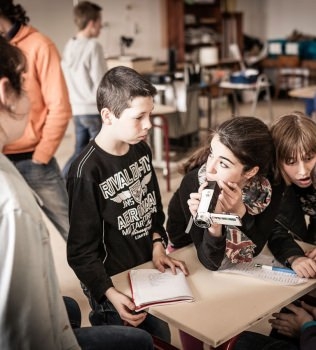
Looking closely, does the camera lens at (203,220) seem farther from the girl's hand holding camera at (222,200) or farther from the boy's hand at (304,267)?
the boy's hand at (304,267)

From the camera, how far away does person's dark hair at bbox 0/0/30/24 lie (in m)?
2.00

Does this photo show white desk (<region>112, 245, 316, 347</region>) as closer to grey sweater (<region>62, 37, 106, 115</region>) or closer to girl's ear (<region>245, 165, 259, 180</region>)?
girl's ear (<region>245, 165, 259, 180</region>)

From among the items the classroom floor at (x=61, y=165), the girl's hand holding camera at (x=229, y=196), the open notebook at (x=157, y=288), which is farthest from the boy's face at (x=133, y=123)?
the classroom floor at (x=61, y=165)

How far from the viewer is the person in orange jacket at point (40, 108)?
2.05 meters

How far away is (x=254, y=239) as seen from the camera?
147 centimetres

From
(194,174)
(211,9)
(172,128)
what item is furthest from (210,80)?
(194,174)

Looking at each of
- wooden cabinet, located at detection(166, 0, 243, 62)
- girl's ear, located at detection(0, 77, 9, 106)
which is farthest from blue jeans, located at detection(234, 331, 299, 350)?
wooden cabinet, located at detection(166, 0, 243, 62)

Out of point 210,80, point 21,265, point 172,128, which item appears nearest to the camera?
point 21,265

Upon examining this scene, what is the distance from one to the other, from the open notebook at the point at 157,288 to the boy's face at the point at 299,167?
51cm

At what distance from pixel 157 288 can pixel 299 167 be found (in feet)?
2.07

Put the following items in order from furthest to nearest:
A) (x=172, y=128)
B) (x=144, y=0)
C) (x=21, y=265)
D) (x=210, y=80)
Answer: (x=144, y=0), (x=210, y=80), (x=172, y=128), (x=21, y=265)

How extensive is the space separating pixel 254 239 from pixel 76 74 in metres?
2.62

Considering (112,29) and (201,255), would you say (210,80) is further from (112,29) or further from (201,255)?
(201,255)

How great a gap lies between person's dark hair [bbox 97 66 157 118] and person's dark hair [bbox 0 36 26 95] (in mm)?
421
